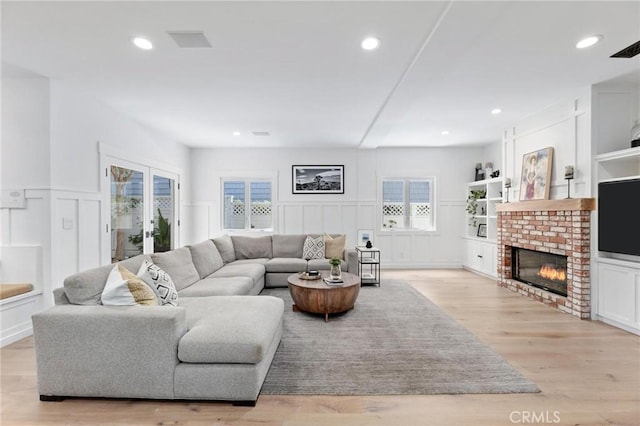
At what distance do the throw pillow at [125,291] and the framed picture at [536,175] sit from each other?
493cm

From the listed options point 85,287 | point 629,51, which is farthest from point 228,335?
point 629,51

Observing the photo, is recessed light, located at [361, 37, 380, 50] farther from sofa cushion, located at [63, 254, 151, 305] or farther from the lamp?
the lamp

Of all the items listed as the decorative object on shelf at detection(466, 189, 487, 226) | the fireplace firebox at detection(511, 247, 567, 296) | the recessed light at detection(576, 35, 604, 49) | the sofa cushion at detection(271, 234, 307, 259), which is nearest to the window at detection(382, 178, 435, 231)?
the decorative object on shelf at detection(466, 189, 487, 226)

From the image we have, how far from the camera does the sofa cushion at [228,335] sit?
2.04m

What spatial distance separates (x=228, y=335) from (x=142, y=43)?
8.07 ft

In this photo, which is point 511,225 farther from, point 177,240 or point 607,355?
point 177,240

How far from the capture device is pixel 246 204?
720 cm

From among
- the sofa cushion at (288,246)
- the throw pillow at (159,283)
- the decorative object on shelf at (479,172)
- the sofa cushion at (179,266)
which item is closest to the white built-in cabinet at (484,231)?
the decorative object on shelf at (479,172)

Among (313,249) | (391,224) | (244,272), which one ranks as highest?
(391,224)

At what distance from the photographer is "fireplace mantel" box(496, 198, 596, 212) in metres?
3.77

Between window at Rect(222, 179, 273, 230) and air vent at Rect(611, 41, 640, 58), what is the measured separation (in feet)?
19.0

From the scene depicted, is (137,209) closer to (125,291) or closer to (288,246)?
(288,246)

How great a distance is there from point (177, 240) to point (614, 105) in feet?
23.3

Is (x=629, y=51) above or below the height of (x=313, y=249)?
above
